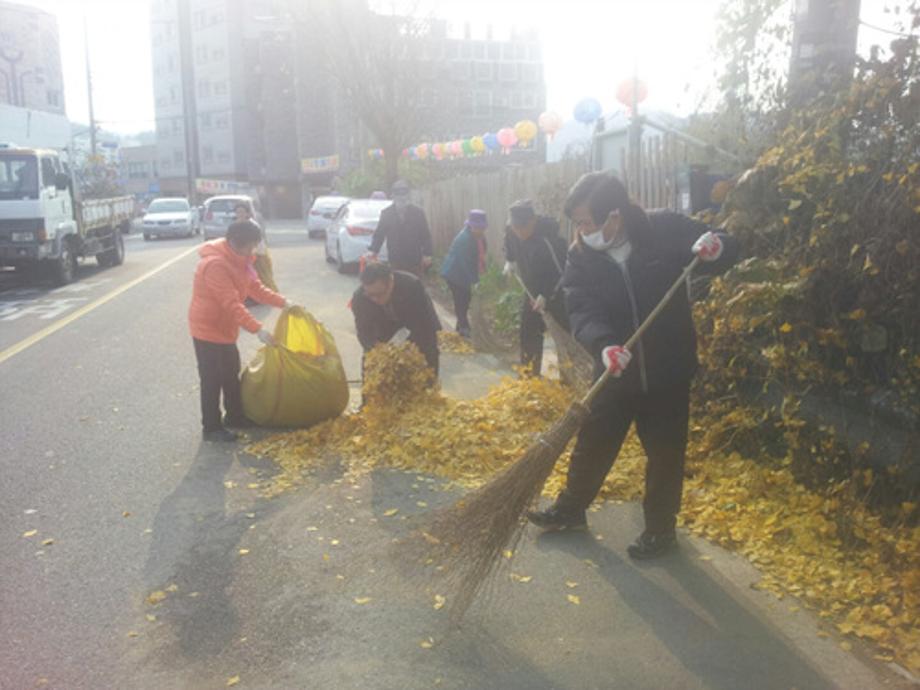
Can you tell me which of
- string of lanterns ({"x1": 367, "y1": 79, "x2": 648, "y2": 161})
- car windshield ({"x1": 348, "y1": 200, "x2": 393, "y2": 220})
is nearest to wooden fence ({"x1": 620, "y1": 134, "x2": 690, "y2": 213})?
string of lanterns ({"x1": 367, "y1": 79, "x2": 648, "y2": 161})

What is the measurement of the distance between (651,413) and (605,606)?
36.4 inches

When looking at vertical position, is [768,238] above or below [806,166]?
below

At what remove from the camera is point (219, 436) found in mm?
6445

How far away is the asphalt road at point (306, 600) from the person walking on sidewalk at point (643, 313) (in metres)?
0.44

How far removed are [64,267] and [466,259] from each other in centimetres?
1071

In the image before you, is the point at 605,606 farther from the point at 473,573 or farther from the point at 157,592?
the point at 157,592

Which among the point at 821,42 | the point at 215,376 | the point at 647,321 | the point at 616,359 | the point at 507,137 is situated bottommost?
the point at 215,376

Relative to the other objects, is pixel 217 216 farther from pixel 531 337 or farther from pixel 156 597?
pixel 156 597

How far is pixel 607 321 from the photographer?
162 inches

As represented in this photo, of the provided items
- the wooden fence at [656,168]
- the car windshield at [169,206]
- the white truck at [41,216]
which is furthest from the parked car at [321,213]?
the wooden fence at [656,168]

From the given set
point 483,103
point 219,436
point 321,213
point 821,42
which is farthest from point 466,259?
point 483,103

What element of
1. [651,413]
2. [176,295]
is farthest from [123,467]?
[176,295]

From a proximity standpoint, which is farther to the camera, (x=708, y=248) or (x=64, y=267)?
(x=64, y=267)

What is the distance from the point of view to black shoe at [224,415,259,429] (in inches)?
266
